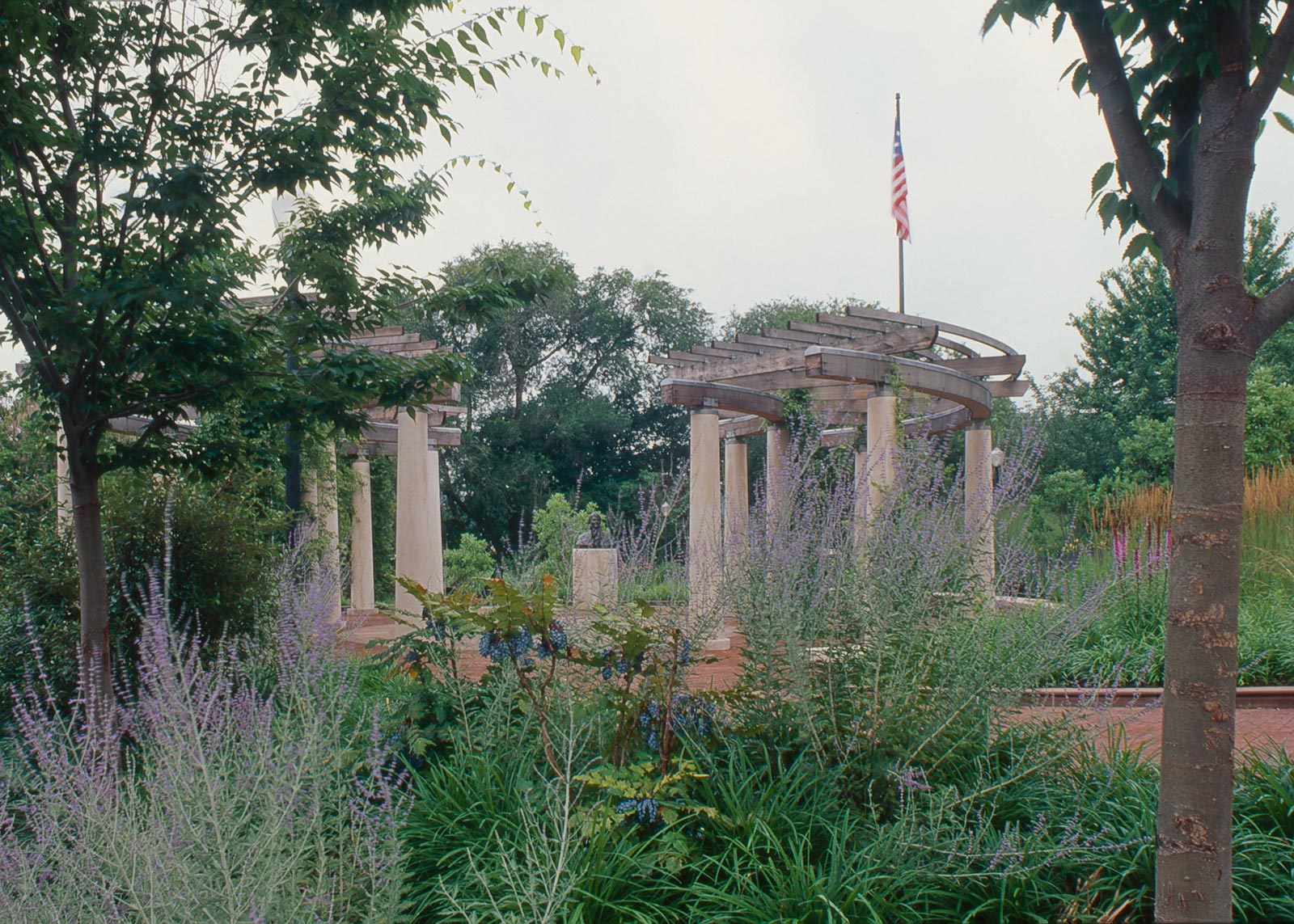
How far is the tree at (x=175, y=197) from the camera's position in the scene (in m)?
4.45

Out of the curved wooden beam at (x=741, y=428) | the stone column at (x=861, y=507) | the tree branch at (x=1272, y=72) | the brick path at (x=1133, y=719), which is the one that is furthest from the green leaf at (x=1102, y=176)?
the curved wooden beam at (x=741, y=428)

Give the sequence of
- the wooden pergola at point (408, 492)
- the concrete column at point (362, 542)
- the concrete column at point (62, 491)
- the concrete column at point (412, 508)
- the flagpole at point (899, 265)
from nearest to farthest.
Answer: the concrete column at point (62, 491)
the wooden pergola at point (408, 492)
the concrete column at point (412, 508)
the concrete column at point (362, 542)
the flagpole at point (899, 265)

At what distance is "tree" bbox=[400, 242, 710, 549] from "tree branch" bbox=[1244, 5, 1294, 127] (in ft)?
73.6

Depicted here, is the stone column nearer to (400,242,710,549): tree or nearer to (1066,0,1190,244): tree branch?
(1066,0,1190,244): tree branch

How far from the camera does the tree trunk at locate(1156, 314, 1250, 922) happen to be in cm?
183

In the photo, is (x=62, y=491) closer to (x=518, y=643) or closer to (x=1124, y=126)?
(x=518, y=643)

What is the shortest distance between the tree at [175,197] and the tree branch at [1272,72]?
3.19 m

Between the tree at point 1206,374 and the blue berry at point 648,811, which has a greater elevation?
the tree at point 1206,374

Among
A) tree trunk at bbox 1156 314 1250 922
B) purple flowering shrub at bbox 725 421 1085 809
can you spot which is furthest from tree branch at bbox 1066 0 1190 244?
purple flowering shrub at bbox 725 421 1085 809

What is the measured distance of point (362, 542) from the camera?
15625mm

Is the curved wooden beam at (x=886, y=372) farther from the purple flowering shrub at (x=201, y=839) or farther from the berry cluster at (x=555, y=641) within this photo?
the purple flowering shrub at (x=201, y=839)

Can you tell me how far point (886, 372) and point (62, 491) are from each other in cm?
886

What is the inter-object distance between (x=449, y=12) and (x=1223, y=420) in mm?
4224

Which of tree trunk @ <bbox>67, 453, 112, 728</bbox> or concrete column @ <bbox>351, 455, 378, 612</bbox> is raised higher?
tree trunk @ <bbox>67, 453, 112, 728</bbox>
